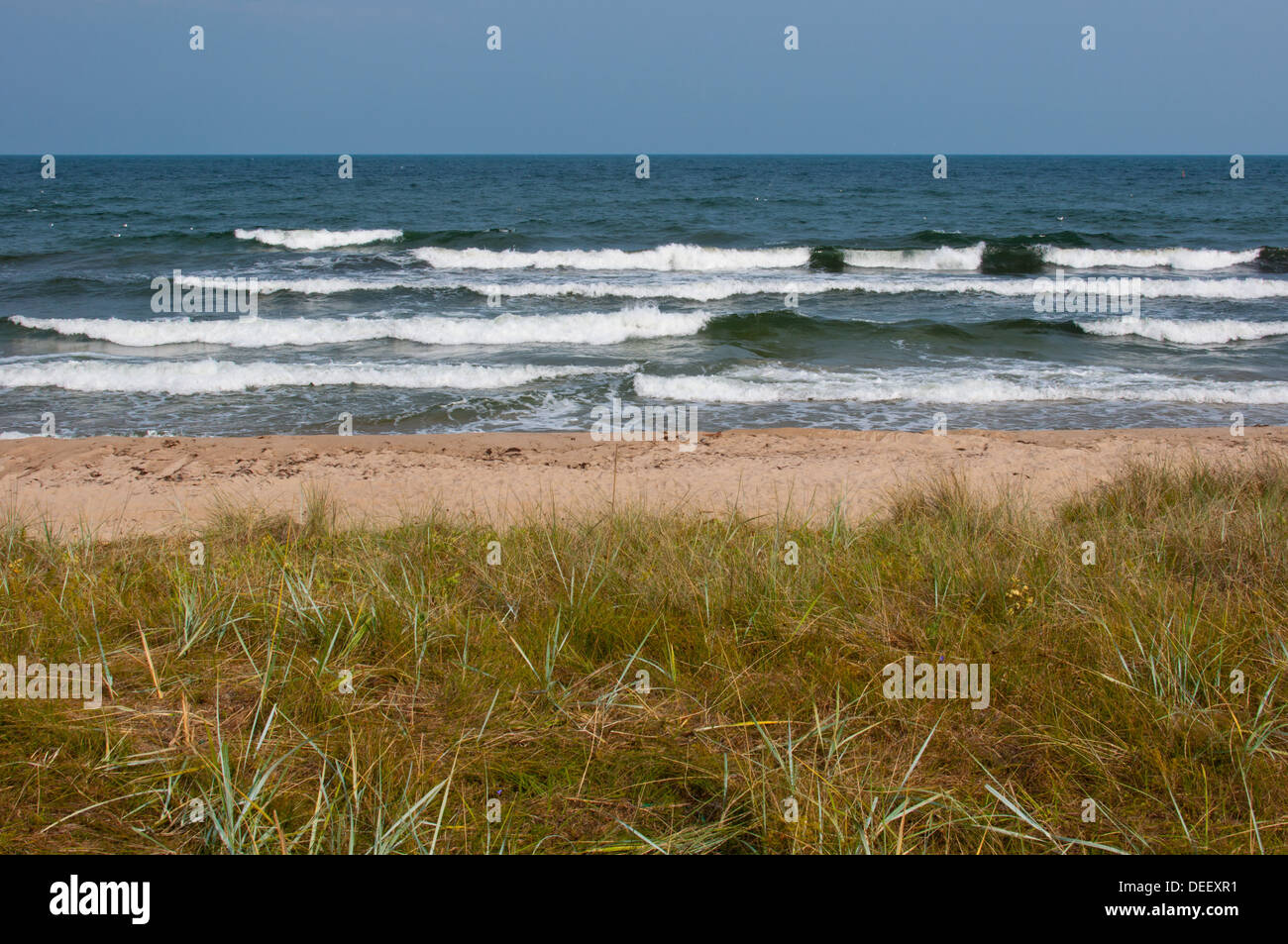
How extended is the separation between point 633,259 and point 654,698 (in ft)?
79.2

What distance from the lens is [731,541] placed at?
14.8 feet

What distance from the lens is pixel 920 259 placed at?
2683 cm

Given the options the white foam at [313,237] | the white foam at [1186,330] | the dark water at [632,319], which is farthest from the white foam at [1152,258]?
the white foam at [313,237]

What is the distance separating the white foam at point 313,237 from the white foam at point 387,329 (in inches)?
553

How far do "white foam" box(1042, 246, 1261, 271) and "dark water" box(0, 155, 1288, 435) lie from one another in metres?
0.10

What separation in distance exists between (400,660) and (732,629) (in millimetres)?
1346

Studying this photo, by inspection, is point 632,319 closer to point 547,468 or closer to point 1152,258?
point 547,468

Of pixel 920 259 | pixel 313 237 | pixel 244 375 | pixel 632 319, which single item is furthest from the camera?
pixel 313 237

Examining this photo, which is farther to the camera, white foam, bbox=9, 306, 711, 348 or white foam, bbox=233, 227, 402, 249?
white foam, bbox=233, 227, 402, 249

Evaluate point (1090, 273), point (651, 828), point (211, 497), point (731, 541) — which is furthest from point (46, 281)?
point (1090, 273)

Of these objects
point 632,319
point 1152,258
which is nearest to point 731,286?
point 632,319

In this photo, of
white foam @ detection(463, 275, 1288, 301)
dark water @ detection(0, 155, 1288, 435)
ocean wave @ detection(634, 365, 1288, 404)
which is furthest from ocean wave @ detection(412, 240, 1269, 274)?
ocean wave @ detection(634, 365, 1288, 404)

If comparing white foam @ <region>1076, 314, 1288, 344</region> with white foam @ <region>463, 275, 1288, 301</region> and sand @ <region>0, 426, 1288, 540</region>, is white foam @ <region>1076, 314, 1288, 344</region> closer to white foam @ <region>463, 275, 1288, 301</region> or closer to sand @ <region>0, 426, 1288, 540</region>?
white foam @ <region>463, 275, 1288, 301</region>

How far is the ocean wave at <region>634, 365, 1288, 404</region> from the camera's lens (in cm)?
1184
